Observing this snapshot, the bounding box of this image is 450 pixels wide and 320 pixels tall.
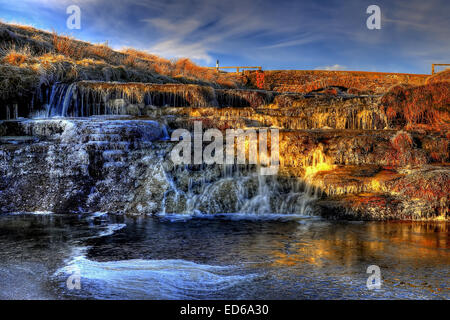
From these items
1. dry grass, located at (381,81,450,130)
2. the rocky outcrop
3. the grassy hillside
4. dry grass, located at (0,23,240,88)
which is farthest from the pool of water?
dry grass, located at (0,23,240,88)

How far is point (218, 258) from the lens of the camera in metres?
4.57

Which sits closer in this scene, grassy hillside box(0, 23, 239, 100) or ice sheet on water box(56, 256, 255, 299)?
ice sheet on water box(56, 256, 255, 299)

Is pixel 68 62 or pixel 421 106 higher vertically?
pixel 68 62

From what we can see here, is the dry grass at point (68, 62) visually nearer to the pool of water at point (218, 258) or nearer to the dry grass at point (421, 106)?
the pool of water at point (218, 258)

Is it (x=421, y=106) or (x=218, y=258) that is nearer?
(x=218, y=258)

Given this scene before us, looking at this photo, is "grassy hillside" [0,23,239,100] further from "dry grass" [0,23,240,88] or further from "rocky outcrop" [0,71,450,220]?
"rocky outcrop" [0,71,450,220]

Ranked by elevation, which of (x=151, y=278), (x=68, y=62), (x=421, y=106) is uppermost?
(x=68, y=62)

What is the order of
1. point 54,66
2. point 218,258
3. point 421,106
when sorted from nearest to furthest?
point 218,258, point 421,106, point 54,66

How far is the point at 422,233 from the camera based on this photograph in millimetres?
5828

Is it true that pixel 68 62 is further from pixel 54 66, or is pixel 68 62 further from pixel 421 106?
pixel 421 106

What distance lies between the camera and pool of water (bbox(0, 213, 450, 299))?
354 centimetres

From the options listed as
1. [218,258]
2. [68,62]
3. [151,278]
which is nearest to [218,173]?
[218,258]

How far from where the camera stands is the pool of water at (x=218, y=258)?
354cm

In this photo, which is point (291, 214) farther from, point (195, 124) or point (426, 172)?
point (195, 124)
